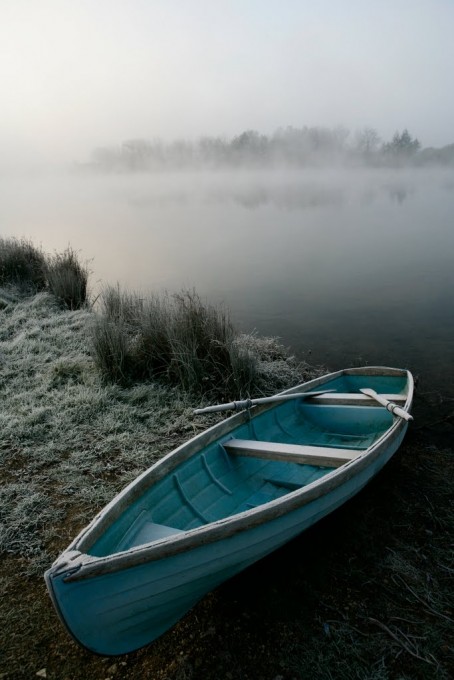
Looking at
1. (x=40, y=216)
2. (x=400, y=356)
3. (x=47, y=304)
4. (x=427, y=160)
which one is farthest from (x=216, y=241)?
(x=427, y=160)

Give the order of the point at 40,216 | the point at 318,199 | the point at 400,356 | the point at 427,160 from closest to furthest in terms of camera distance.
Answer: the point at 400,356 → the point at 40,216 → the point at 318,199 → the point at 427,160

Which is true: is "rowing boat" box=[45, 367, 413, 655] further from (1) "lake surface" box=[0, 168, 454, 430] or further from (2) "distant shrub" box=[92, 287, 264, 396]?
(1) "lake surface" box=[0, 168, 454, 430]

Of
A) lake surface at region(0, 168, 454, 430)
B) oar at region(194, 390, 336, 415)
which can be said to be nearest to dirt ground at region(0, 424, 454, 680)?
oar at region(194, 390, 336, 415)

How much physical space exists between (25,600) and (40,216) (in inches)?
1277

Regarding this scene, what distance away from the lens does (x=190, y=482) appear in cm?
336

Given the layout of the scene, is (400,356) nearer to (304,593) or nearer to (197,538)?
(304,593)

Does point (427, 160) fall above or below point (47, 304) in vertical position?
above

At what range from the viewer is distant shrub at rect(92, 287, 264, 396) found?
580 centimetres

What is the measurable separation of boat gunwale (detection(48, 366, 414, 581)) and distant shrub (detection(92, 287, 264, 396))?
203 cm

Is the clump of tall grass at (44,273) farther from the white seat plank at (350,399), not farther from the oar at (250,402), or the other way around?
the white seat plank at (350,399)

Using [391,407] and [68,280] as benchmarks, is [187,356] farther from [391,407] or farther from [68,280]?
[68,280]

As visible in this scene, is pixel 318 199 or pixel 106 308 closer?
pixel 106 308

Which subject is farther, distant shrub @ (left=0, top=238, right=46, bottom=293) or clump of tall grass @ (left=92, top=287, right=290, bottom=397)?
distant shrub @ (left=0, top=238, right=46, bottom=293)

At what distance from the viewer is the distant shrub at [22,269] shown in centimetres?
1029
